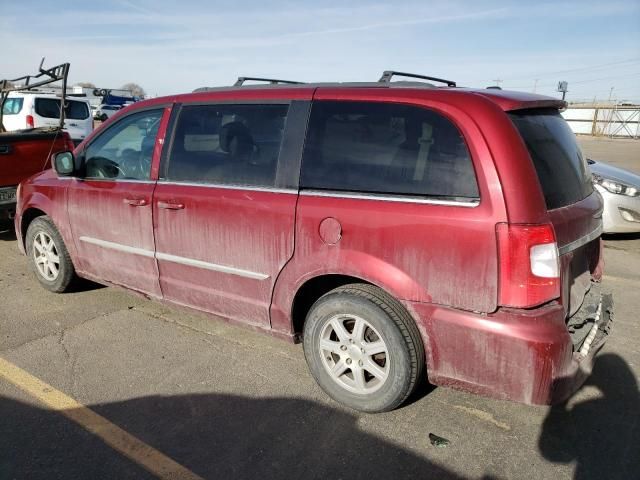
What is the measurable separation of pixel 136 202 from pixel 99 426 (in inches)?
62.4

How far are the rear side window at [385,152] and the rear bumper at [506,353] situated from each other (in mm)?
605

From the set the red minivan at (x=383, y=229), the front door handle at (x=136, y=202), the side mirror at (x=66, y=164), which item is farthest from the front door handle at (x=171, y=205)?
the side mirror at (x=66, y=164)

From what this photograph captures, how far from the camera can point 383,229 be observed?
2.64 m

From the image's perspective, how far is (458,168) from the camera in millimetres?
2498

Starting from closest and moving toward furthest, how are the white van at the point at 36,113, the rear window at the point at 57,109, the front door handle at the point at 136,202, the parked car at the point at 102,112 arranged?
the front door handle at the point at 136,202 < the white van at the point at 36,113 < the rear window at the point at 57,109 < the parked car at the point at 102,112

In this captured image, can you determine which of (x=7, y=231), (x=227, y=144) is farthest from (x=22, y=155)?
(x=227, y=144)

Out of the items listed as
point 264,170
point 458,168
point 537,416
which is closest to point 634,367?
point 537,416

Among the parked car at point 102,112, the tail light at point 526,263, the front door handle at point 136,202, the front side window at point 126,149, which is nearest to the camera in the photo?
the tail light at point 526,263

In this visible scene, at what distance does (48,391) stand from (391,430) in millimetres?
2032

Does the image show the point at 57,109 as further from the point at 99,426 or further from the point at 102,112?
the point at 102,112

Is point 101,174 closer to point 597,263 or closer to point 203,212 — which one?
point 203,212

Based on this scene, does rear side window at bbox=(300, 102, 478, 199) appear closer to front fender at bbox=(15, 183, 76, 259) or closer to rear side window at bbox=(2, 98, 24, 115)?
front fender at bbox=(15, 183, 76, 259)

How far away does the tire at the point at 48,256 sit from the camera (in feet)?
14.8

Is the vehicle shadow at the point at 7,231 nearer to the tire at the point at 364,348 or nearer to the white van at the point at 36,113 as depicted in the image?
the tire at the point at 364,348
